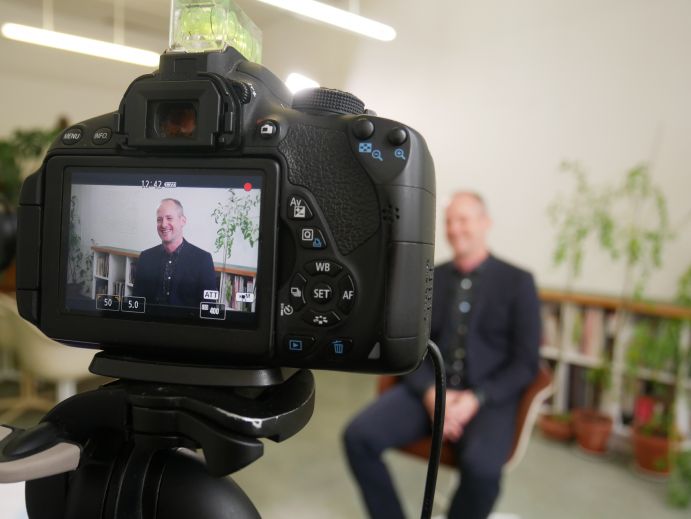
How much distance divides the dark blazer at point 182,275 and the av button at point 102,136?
0.12 metres

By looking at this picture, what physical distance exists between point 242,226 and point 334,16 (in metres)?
2.72

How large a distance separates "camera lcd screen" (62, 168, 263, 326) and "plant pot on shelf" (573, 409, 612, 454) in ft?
9.61

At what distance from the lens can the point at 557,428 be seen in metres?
3.11

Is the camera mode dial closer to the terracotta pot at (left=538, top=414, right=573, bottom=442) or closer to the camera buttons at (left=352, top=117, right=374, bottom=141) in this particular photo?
the camera buttons at (left=352, top=117, right=374, bottom=141)

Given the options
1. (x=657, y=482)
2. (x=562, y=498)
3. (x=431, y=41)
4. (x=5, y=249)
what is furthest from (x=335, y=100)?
(x=431, y=41)

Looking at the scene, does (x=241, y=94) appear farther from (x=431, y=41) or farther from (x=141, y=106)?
(x=431, y=41)

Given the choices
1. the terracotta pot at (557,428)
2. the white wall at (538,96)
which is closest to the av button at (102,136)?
the white wall at (538,96)

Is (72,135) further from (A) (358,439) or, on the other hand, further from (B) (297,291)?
(A) (358,439)

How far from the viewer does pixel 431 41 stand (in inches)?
165

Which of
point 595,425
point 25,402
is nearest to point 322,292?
point 595,425

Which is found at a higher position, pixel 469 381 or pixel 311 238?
pixel 311 238

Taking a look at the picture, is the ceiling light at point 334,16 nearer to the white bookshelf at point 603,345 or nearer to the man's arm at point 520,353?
the man's arm at point 520,353

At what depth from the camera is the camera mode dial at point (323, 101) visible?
1.67ft

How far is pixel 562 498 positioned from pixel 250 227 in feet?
8.13
